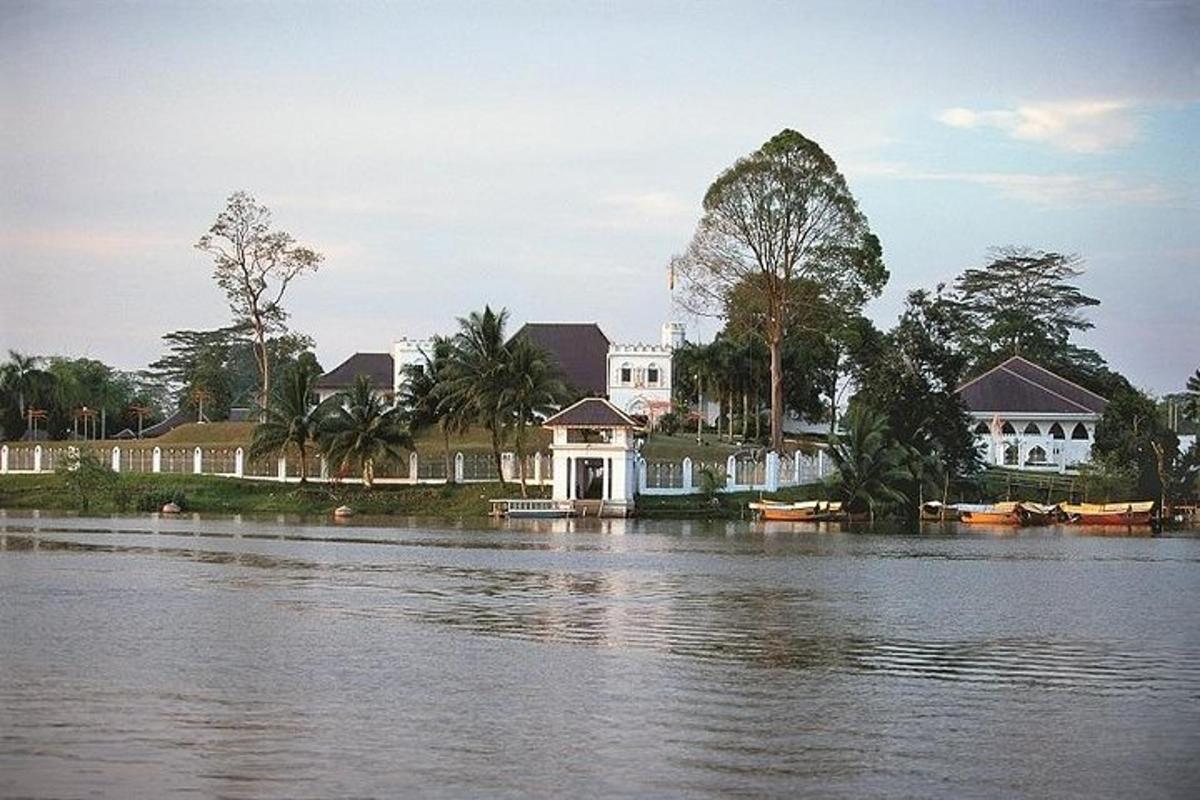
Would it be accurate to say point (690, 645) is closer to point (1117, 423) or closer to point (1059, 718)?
point (1059, 718)

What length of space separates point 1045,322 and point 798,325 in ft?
109

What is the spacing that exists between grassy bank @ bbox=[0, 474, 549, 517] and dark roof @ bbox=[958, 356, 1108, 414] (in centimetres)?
2404

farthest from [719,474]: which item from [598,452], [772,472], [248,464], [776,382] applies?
[248,464]

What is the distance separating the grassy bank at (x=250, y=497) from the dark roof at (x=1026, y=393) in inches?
947

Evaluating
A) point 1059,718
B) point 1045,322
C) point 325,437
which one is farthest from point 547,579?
point 1045,322

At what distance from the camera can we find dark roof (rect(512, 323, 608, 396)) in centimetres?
7494

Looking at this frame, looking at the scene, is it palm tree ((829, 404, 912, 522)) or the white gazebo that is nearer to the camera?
the white gazebo

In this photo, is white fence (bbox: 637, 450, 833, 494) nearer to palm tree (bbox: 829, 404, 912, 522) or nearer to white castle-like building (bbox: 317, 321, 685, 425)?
palm tree (bbox: 829, 404, 912, 522)

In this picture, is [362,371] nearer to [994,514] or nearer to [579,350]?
[579,350]

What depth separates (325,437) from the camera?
52.3 meters

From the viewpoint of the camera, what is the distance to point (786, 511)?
50.5m

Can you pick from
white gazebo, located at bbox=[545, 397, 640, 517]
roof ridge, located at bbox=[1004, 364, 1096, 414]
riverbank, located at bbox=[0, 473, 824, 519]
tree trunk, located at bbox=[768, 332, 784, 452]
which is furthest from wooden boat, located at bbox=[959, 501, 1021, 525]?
roof ridge, located at bbox=[1004, 364, 1096, 414]

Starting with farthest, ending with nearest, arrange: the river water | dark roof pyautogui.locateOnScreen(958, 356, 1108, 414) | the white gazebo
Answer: dark roof pyautogui.locateOnScreen(958, 356, 1108, 414), the white gazebo, the river water

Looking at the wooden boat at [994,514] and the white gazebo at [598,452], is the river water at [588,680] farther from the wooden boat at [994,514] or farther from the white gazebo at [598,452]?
the wooden boat at [994,514]
